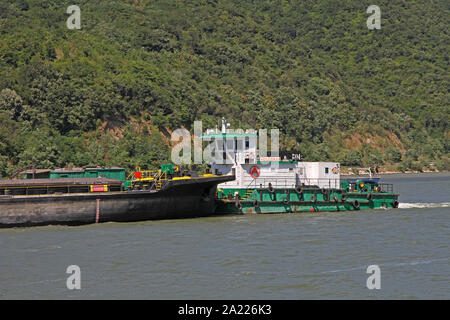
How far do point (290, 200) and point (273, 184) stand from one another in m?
1.80

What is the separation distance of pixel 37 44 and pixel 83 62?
7742 millimetres

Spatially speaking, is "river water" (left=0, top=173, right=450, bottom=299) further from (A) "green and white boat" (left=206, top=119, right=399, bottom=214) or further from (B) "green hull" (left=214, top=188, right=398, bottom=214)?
(A) "green and white boat" (left=206, top=119, right=399, bottom=214)

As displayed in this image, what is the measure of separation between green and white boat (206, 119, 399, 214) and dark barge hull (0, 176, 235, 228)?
2751mm

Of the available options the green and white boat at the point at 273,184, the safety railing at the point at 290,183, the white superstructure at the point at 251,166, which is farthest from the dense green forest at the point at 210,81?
the safety railing at the point at 290,183

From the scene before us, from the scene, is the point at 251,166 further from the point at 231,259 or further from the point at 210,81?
the point at 210,81

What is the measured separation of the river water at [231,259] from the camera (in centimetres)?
2233

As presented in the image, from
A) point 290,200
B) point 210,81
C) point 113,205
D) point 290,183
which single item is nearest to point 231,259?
point 113,205

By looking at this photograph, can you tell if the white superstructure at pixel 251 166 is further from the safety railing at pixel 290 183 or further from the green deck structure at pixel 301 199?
the green deck structure at pixel 301 199

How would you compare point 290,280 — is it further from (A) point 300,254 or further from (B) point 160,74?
(B) point 160,74

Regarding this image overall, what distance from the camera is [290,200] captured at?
44.9m

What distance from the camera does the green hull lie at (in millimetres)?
43719

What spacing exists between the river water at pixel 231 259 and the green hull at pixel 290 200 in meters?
2.58

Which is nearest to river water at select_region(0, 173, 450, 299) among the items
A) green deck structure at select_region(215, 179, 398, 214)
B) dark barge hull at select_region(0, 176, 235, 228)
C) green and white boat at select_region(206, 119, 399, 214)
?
dark barge hull at select_region(0, 176, 235, 228)
